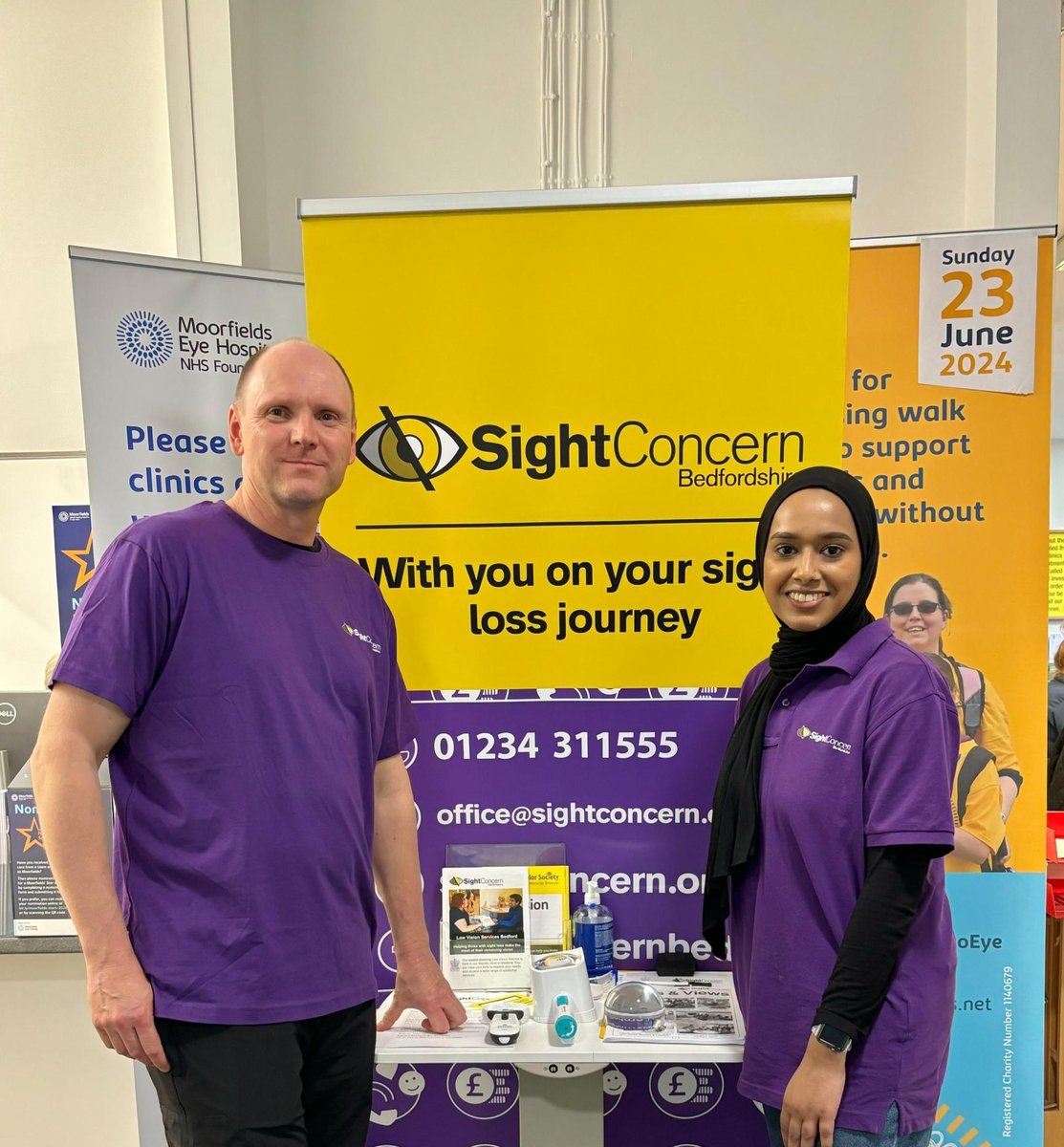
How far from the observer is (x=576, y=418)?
1.89 meters

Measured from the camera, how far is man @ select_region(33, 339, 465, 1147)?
1.21 metres

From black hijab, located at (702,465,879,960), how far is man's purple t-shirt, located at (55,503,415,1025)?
0.65 metres

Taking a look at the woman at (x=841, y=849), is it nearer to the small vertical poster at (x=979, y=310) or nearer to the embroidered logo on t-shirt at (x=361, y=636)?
the embroidered logo on t-shirt at (x=361, y=636)

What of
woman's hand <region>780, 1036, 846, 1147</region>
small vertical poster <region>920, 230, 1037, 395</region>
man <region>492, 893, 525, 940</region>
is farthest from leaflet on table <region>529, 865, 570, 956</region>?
small vertical poster <region>920, 230, 1037, 395</region>

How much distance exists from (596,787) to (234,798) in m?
0.90

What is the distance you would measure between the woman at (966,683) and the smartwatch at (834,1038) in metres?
0.97

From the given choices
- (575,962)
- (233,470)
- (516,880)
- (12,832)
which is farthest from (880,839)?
(12,832)

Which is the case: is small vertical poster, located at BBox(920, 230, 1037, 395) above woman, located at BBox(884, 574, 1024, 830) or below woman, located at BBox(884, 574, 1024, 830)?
above

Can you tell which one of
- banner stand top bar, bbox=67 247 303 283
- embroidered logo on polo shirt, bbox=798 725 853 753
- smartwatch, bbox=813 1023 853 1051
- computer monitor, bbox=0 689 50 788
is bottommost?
smartwatch, bbox=813 1023 853 1051

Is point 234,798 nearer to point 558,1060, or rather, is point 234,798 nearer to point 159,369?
point 558,1060

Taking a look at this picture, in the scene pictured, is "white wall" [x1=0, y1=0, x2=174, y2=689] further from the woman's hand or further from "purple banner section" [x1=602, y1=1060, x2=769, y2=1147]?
the woman's hand

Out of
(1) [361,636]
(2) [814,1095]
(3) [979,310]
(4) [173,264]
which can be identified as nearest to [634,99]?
(3) [979,310]

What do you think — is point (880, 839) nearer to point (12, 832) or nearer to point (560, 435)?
point (560, 435)

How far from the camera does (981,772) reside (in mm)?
2000
